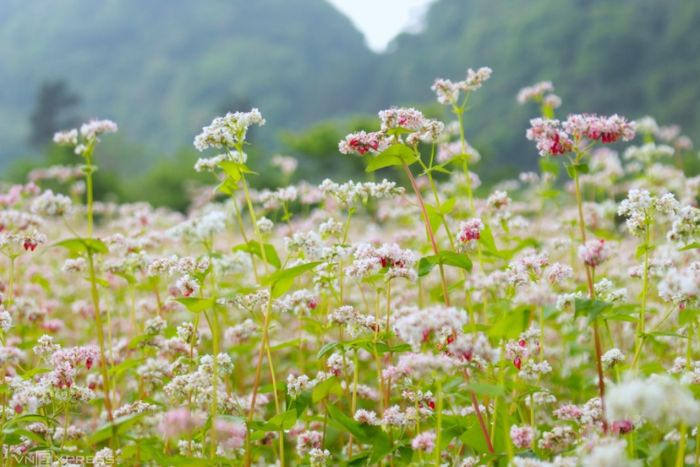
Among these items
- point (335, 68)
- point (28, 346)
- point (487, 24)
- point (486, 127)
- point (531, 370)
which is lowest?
point (531, 370)

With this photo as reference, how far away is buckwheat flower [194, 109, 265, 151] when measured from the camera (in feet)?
12.2

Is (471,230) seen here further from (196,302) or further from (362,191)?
(196,302)

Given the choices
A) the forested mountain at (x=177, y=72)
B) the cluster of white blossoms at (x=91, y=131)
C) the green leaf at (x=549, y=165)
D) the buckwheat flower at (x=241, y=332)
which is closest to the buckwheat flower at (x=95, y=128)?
the cluster of white blossoms at (x=91, y=131)

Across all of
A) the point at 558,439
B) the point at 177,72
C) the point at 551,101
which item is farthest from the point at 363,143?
the point at 177,72

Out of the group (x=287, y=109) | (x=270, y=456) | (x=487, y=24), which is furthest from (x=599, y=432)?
(x=287, y=109)

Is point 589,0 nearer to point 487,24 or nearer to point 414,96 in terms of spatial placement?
point 487,24

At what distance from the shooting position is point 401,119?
367 cm

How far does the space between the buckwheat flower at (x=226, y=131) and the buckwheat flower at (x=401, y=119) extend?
2.41ft

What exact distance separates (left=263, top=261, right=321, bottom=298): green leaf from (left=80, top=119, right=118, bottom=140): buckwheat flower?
4.25 ft

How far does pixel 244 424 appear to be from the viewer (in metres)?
3.33

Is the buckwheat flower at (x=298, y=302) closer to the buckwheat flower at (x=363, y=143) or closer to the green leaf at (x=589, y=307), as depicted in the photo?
the buckwheat flower at (x=363, y=143)

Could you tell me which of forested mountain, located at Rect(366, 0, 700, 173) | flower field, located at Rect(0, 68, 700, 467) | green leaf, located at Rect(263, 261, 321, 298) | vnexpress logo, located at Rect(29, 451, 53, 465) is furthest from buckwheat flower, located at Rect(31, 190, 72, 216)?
forested mountain, located at Rect(366, 0, 700, 173)

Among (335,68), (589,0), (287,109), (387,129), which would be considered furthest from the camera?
(335,68)

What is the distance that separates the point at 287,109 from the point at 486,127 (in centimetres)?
6191
